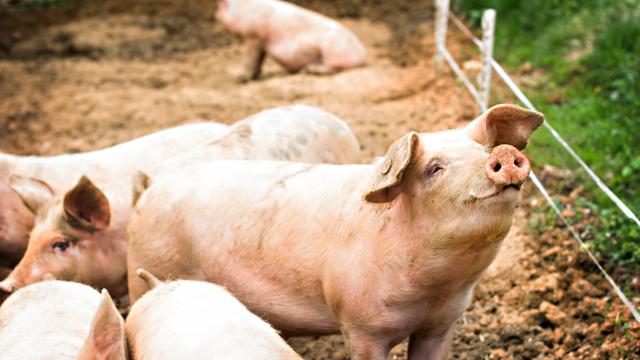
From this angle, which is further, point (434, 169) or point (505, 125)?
point (505, 125)

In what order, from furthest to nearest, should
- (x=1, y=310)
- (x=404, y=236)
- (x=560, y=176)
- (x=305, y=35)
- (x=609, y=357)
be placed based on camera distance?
(x=305, y=35)
(x=560, y=176)
(x=609, y=357)
(x=1, y=310)
(x=404, y=236)

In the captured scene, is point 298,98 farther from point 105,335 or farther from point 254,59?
point 105,335

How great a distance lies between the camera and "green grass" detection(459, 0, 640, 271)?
6520 millimetres

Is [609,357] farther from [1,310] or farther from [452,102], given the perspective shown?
[452,102]

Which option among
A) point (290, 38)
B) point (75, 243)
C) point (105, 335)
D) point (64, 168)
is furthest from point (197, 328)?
point (290, 38)

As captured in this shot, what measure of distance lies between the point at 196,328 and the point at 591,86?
6.24 meters

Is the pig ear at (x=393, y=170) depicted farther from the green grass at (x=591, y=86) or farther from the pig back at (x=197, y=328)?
the green grass at (x=591, y=86)

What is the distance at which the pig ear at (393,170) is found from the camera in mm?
3861

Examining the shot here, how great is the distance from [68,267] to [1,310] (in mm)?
1058

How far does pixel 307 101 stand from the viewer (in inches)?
379

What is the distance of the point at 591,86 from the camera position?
351 inches

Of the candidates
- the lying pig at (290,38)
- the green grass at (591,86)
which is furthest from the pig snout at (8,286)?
the lying pig at (290,38)

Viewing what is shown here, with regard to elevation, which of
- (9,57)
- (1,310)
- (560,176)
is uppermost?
(1,310)

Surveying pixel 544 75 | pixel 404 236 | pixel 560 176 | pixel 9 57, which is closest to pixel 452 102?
pixel 544 75
